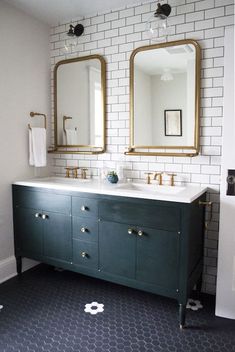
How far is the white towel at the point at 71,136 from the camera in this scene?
10.2 ft

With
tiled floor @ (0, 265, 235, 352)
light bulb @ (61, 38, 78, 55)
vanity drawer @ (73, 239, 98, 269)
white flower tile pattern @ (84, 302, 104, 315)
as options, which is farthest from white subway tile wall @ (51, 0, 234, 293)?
white flower tile pattern @ (84, 302, 104, 315)

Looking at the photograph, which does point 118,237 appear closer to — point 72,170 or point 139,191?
point 139,191

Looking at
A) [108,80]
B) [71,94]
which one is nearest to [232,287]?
[108,80]

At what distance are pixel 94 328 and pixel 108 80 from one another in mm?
2138

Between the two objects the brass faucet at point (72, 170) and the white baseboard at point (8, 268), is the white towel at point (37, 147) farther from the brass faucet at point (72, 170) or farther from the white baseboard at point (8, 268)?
the white baseboard at point (8, 268)

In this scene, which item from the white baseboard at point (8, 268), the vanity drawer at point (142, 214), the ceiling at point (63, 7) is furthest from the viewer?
the white baseboard at point (8, 268)

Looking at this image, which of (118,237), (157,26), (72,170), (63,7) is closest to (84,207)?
(118,237)

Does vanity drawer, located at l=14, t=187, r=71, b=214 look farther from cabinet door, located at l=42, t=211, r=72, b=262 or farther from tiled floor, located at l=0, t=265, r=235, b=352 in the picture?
tiled floor, located at l=0, t=265, r=235, b=352

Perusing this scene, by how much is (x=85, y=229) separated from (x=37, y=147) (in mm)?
1068

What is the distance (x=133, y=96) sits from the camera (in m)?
2.73

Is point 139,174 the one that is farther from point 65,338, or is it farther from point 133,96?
point 65,338

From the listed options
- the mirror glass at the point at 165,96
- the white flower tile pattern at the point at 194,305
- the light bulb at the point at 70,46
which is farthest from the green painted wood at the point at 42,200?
the light bulb at the point at 70,46

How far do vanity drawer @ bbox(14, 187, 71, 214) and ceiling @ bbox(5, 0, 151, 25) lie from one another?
1690 millimetres

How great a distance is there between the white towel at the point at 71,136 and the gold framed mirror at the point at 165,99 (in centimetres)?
66
